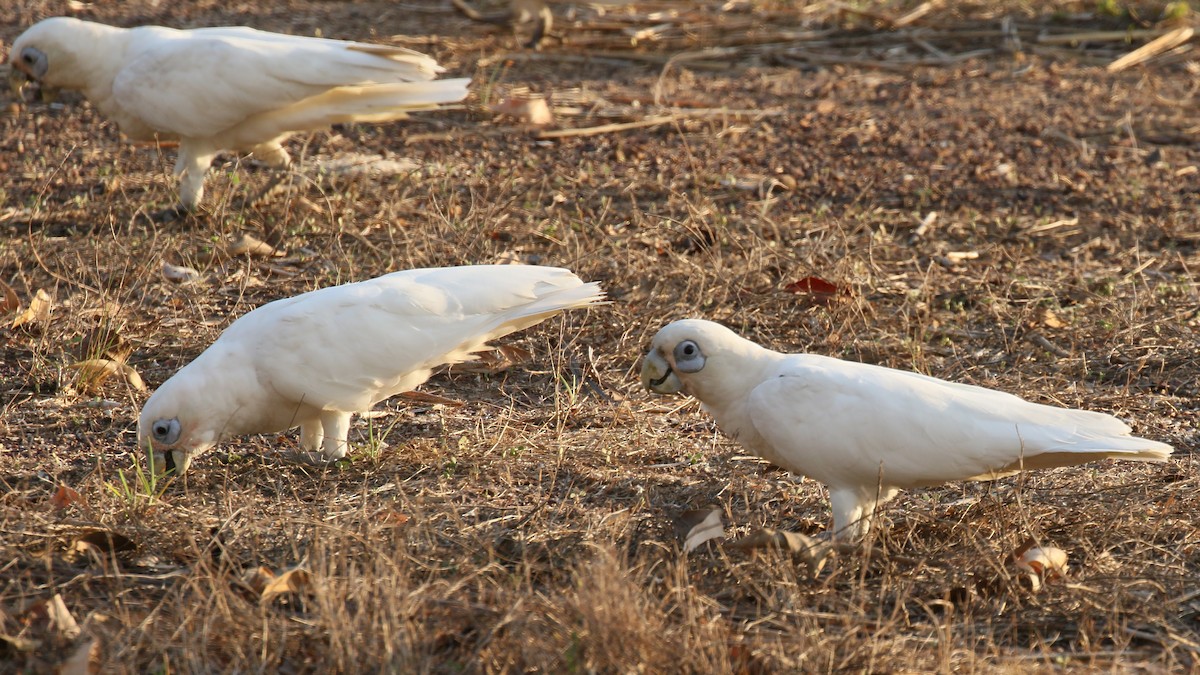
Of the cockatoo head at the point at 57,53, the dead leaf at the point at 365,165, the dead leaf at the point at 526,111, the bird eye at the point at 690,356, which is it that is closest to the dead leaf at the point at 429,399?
the bird eye at the point at 690,356

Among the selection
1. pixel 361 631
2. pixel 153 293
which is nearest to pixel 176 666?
pixel 361 631

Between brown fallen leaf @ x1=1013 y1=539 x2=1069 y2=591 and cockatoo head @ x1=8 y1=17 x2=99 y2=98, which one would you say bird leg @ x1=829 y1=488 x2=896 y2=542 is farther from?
cockatoo head @ x1=8 y1=17 x2=99 y2=98

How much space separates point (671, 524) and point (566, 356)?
1546 mm

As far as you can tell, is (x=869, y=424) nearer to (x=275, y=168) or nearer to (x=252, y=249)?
(x=252, y=249)

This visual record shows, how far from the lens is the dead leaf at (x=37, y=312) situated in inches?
193

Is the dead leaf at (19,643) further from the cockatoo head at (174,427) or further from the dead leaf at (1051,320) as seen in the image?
the dead leaf at (1051,320)

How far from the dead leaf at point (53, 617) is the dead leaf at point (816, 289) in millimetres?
3331

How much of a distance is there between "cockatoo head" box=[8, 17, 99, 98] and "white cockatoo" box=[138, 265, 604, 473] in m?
3.10

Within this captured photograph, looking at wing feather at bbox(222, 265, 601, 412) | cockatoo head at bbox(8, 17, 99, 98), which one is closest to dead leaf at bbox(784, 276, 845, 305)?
wing feather at bbox(222, 265, 601, 412)

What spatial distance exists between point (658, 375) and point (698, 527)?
509 millimetres

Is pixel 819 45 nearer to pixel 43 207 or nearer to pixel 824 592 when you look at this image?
pixel 43 207

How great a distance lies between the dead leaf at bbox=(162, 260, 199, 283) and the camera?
219 inches

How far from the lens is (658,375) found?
148 inches

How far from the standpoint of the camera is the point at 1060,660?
2.94 metres
